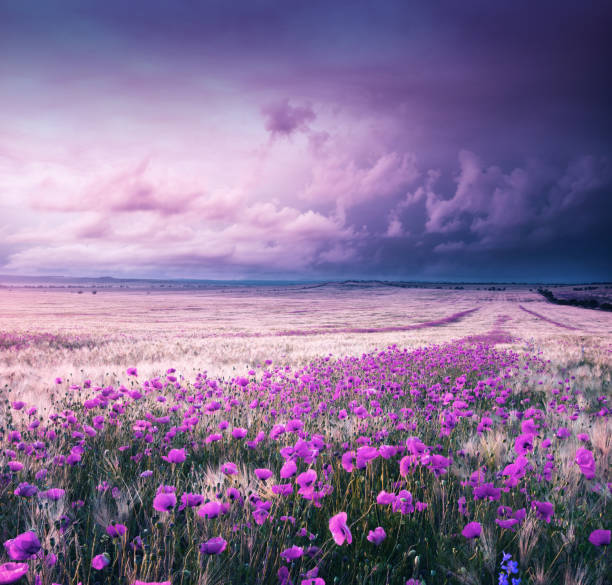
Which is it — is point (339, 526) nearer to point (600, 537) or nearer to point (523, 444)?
point (600, 537)

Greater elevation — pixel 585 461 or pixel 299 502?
pixel 585 461

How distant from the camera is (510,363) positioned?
973 centimetres

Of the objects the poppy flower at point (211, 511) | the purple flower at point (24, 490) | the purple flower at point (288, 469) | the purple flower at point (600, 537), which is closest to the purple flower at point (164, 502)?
the poppy flower at point (211, 511)

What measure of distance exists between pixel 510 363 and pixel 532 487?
8051mm

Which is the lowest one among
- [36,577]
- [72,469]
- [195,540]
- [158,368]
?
[158,368]

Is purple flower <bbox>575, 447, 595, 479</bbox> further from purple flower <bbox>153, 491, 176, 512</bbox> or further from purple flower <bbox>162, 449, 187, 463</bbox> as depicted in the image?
purple flower <bbox>162, 449, 187, 463</bbox>

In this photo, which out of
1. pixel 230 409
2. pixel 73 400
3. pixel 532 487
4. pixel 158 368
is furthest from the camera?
pixel 158 368

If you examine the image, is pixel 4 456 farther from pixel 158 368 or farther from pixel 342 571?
pixel 158 368

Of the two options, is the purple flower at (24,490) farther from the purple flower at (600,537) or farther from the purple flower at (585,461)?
the purple flower at (585,461)

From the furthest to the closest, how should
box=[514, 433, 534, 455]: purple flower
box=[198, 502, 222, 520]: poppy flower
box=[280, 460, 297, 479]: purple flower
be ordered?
box=[514, 433, 534, 455]: purple flower → box=[280, 460, 297, 479]: purple flower → box=[198, 502, 222, 520]: poppy flower

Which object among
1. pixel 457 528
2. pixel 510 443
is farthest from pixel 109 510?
pixel 510 443

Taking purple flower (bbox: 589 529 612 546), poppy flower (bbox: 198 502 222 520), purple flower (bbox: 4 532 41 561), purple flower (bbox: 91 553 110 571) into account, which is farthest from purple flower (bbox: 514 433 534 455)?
purple flower (bbox: 4 532 41 561)

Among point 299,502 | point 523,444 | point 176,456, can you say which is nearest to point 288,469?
point 299,502

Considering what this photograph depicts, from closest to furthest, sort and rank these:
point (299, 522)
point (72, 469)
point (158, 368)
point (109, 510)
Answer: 1. point (299, 522)
2. point (109, 510)
3. point (72, 469)
4. point (158, 368)
